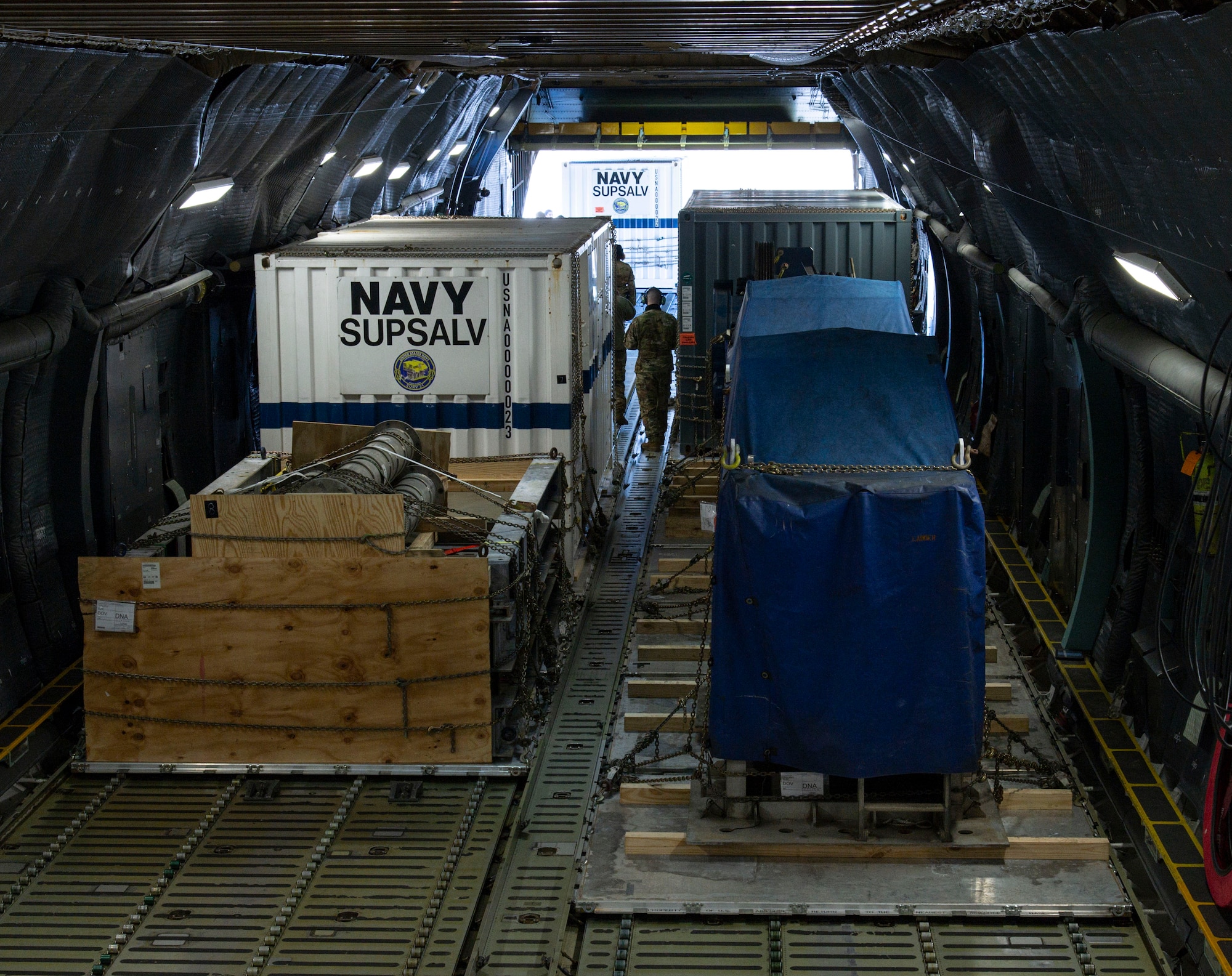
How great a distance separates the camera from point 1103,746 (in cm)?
846

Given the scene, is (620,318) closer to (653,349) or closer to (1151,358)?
(653,349)

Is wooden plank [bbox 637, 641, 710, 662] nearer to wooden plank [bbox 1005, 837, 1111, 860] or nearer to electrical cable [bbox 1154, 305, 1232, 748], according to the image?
wooden plank [bbox 1005, 837, 1111, 860]

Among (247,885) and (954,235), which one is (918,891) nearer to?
(247,885)

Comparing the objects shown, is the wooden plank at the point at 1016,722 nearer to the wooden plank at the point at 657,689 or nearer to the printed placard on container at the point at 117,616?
the wooden plank at the point at 657,689

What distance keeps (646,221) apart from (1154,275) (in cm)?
2001

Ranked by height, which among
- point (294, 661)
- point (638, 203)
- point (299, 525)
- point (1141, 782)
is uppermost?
point (638, 203)

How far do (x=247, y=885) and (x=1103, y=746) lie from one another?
501 cm

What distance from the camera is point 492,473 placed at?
10.3 m

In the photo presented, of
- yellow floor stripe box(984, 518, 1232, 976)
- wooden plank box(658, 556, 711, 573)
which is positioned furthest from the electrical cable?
wooden plank box(658, 556, 711, 573)

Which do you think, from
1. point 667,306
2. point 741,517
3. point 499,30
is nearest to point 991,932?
point 741,517

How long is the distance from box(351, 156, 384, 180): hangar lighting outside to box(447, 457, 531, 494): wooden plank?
5465 millimetres

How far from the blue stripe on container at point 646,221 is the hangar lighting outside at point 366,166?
1080 cm

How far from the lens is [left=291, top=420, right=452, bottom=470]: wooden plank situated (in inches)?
372

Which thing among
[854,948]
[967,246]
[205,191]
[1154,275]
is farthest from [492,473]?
[967,246]
